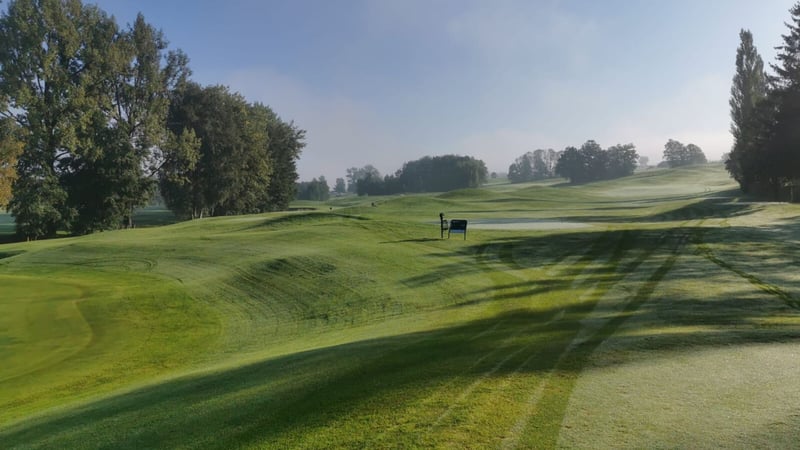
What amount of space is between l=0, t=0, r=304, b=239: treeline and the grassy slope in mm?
25109

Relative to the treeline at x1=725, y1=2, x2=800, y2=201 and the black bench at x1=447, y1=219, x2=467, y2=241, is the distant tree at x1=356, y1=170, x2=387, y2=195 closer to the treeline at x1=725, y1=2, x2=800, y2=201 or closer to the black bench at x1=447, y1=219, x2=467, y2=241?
the treeline at x1=725, y1=2, x2=800, y2=201

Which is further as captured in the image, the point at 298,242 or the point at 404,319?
the point at 298,242

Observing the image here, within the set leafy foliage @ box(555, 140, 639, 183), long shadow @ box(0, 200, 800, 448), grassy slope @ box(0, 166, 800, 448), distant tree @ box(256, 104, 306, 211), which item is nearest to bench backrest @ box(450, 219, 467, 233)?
grassy slope @ box(0, 166, 800, 448)

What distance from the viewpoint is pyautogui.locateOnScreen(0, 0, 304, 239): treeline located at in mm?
46094

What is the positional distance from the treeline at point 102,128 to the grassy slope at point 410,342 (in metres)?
25.1

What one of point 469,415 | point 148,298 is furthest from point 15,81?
point 469,415

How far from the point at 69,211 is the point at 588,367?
55.7 metres

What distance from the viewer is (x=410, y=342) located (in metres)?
9.58

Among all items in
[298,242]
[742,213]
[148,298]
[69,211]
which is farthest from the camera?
[69,211]

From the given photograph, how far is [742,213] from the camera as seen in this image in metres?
39.7

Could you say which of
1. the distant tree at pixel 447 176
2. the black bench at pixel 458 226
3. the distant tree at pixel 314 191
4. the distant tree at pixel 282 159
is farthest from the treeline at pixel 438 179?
the black bench at pixel 458 226

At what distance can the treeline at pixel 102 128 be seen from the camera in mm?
46094

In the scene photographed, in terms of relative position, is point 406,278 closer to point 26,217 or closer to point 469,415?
point 469,415

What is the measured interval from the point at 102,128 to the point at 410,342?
5432 cm
